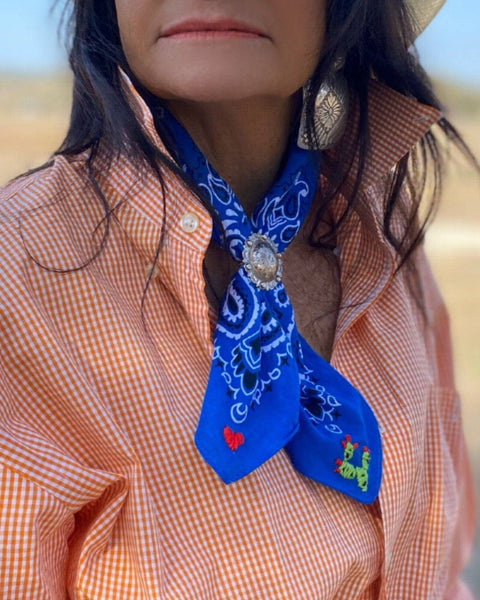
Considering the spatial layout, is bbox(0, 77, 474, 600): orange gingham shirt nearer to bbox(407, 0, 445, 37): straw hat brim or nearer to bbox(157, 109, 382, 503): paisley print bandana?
bbox(157, 109, 382, 503): paisley print bandana

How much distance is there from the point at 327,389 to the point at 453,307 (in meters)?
6.20

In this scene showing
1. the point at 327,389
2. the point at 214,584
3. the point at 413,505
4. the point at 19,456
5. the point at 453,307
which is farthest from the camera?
the point at 453,307

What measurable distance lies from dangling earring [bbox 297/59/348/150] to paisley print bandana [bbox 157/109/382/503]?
16 cm

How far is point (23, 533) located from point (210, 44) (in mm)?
660

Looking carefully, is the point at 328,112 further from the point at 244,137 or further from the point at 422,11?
the point at 422,11

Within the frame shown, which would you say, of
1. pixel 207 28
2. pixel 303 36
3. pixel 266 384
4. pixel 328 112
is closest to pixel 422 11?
pixel 328 112

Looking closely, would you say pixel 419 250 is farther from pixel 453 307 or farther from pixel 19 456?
pixel 453 307

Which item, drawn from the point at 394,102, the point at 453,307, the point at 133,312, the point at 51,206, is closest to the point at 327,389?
the point at 133,312

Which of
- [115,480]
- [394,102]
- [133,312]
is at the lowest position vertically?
[115,480]

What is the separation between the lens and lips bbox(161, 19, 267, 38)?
1.35 metres

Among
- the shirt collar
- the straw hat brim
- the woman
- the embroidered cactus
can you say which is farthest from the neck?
the embroidered cactus

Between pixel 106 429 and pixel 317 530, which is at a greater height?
pixel 106 429

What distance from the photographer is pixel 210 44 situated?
136 centimetres

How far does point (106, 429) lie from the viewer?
1222mm
